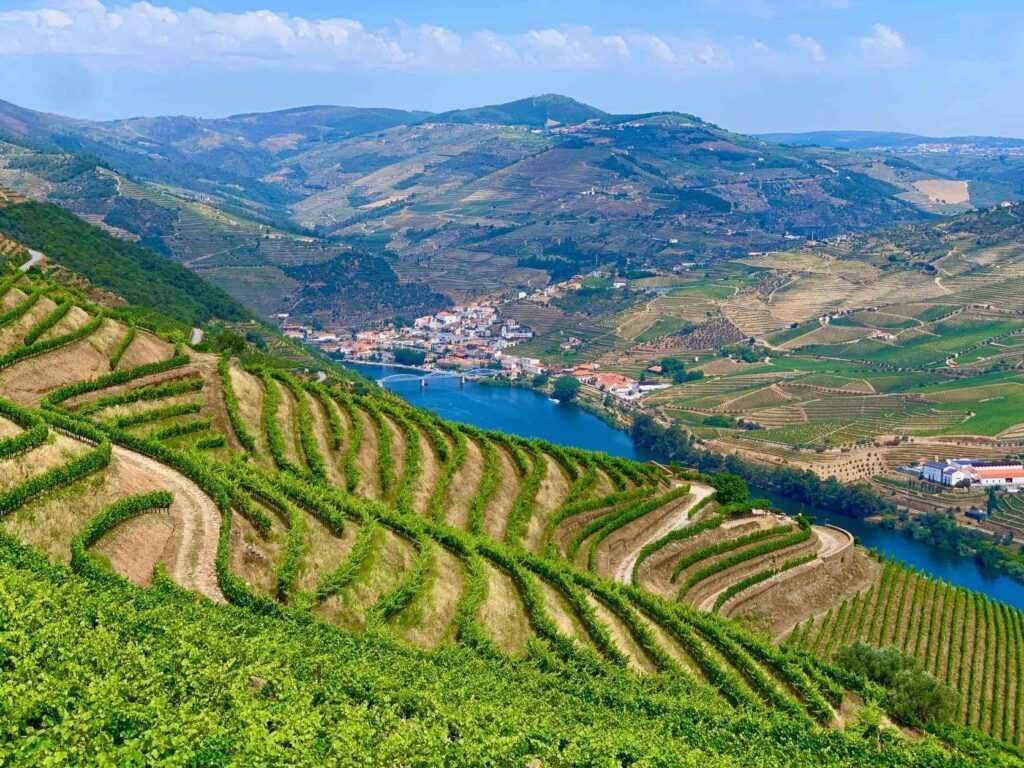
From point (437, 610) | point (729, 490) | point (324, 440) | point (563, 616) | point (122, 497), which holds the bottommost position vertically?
point (729, 490)

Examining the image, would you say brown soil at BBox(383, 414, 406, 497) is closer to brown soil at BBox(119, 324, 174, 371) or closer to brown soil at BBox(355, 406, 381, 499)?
brown soil at BBox(355, 406, 381, 499)

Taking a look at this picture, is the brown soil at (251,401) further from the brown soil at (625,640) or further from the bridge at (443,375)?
the bridge at (443,375)

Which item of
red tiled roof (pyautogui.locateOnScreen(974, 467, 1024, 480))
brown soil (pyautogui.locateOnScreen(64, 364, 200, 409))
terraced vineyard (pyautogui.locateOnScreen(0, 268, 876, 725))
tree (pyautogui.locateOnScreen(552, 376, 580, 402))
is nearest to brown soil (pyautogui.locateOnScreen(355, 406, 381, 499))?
terraced vineyard (pyautogui.locateOnScreen(0, 268, 876, 725))

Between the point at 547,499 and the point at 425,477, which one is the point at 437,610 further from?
the point at 547,499

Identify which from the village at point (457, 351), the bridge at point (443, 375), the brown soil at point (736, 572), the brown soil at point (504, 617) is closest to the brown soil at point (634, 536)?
the brown soil at point (736, 572)

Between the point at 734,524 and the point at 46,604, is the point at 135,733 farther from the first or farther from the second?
the point at 734,524

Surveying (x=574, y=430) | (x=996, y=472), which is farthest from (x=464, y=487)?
(x=996, y=472)
